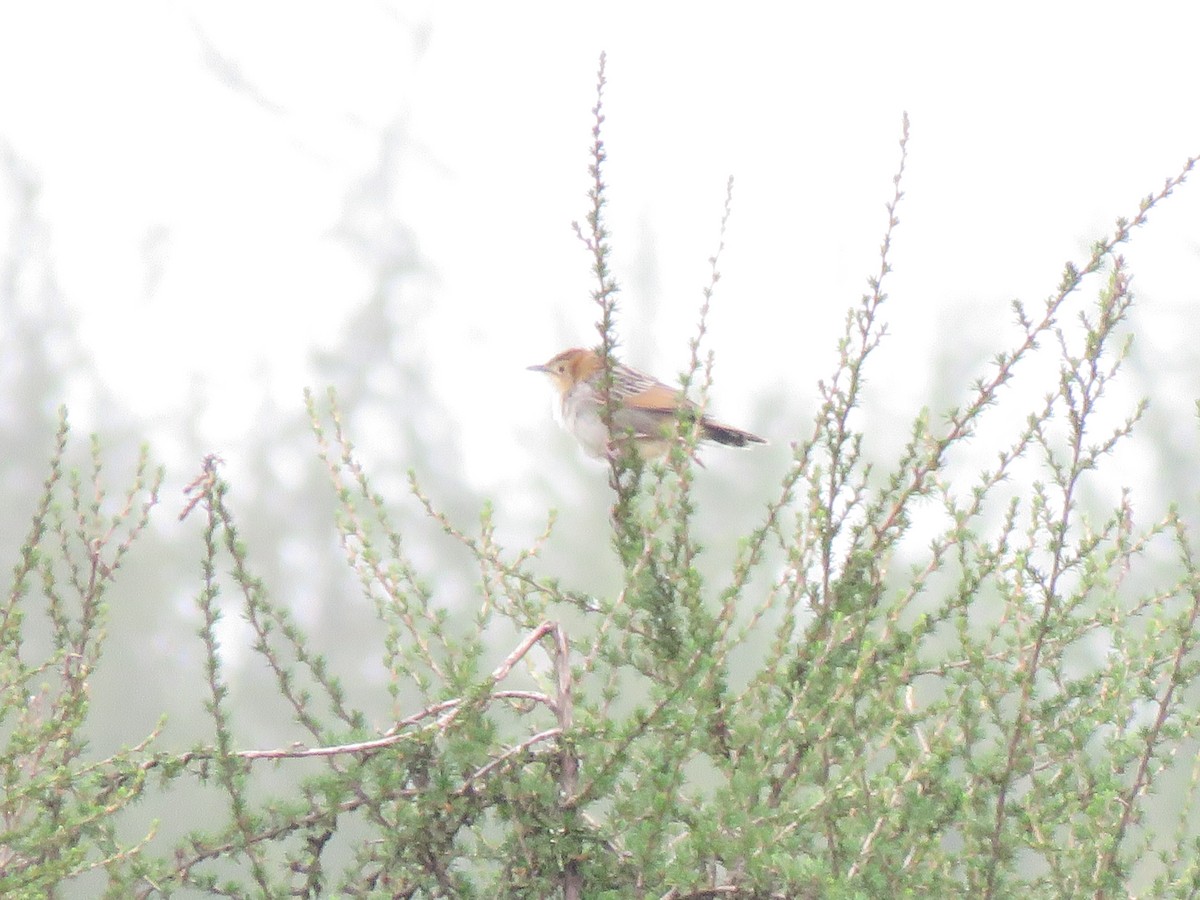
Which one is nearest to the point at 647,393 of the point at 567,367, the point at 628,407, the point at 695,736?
the point at 628,407

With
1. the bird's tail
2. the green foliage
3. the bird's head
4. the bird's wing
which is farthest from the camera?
the bird's head

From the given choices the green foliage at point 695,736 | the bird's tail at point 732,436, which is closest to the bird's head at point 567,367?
the bird's tail at point 732,436

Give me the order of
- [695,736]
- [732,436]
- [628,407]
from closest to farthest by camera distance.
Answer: [695,736]
[732,436]
[628,407]

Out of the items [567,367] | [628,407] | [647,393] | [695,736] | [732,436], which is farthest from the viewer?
[567,367]

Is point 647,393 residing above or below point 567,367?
below

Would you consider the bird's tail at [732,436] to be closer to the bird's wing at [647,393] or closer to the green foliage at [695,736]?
the bird's wing at [647,393]

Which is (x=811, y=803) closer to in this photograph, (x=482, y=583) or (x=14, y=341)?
(x=482, y=583)

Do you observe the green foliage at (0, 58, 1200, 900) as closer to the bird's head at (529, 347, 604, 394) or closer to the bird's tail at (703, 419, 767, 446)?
the bird's tail at (703, 419, 767, 446)

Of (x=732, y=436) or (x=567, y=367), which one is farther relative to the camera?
(x=567, y=367)

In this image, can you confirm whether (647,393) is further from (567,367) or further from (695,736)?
(695,736)

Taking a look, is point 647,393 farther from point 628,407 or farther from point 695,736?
point 695,736

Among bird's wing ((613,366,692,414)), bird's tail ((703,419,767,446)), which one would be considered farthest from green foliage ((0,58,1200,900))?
bird's wing ((613,366,692,414))

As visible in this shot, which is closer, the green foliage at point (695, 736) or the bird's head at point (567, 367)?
the green foliage at point (695, 736)

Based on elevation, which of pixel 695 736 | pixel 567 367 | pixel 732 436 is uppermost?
pixel 567 367
